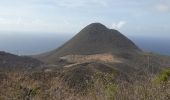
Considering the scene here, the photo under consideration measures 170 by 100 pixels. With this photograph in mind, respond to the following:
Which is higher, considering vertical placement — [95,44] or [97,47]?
[95,44]

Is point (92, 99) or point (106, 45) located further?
point (106, 45)

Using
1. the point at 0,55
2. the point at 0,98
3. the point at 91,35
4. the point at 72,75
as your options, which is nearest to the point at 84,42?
the point at 91,35

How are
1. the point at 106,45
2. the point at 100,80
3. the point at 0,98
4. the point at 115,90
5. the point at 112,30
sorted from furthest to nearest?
the point at 112,30
the point at 106,45
the point at 0,98
the point at 100,80
the point at 115,90

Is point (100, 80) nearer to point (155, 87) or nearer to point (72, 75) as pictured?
point (155, 87)

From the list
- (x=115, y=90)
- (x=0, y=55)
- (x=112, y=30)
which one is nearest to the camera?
(x=115, y=90)

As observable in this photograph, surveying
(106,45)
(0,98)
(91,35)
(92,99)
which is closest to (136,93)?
(92,99)

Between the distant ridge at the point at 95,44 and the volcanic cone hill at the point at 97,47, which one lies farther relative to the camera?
the distant ridge at the point at 95,44

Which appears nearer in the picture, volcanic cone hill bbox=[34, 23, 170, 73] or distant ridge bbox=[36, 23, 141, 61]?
volcanic cone hill bbox=[34, 23, 170, 73]

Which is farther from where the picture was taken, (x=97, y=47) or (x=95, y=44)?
(x=95, y=44)
